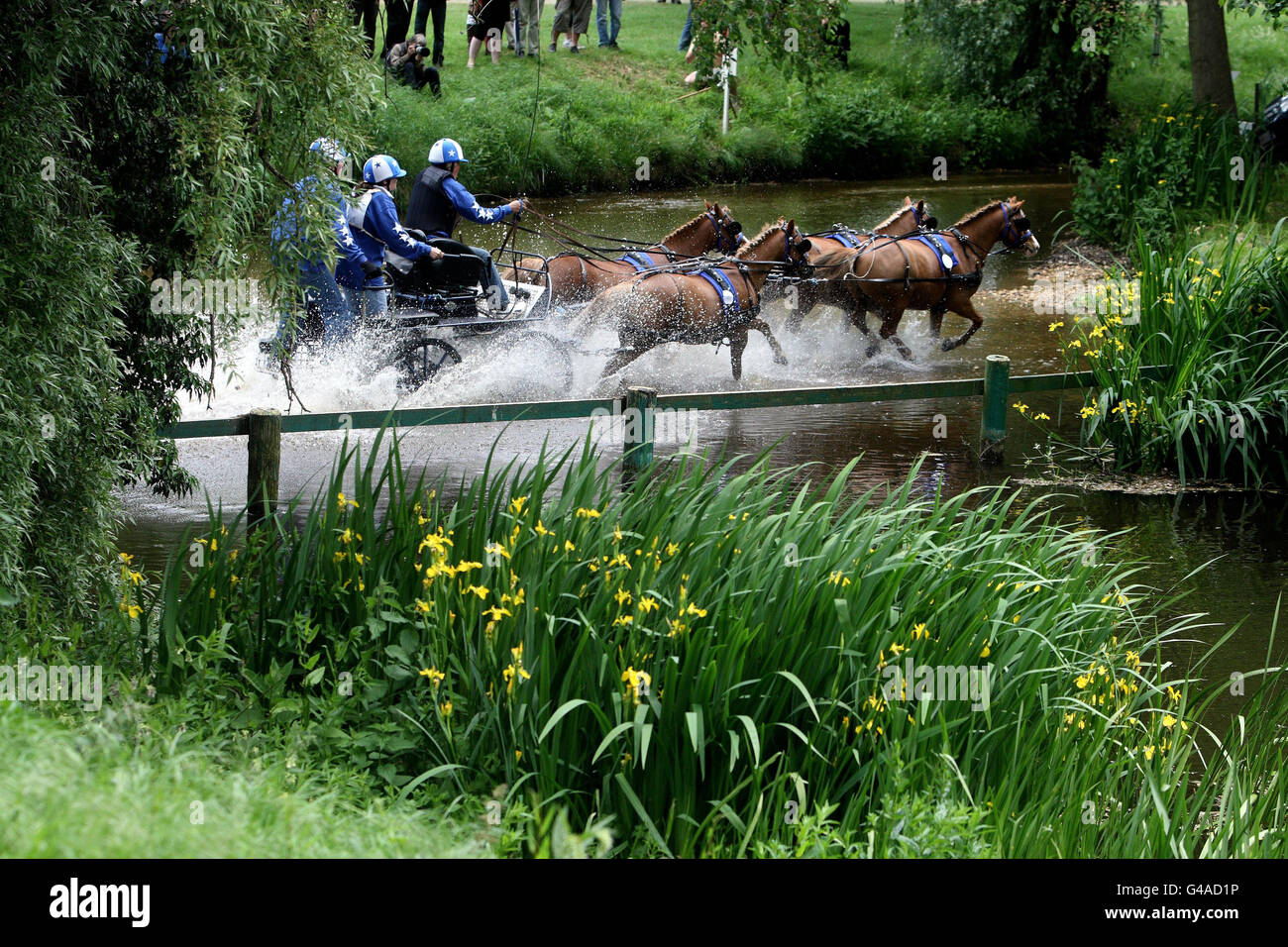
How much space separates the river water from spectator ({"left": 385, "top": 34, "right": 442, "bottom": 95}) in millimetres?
10108

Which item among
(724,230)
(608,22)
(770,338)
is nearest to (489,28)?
(608,22)

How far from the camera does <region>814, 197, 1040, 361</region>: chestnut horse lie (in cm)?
1267

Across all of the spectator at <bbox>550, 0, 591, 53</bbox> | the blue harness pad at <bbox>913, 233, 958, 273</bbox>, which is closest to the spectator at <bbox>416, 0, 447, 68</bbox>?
the spectator at <bbox>550, 0, 591, 53</bbox>

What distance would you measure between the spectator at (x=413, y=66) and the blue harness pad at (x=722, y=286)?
1249 centimetres

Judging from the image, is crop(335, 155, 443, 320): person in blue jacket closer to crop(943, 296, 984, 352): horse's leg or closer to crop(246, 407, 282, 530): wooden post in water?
crop(246, 407, 282, 530): wooden post in water

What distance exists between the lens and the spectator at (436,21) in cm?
2364

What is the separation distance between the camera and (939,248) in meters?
12.9

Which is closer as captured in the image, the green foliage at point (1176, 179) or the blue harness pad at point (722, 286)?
the blue harness pad at point (722, 286)

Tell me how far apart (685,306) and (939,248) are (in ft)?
9.77

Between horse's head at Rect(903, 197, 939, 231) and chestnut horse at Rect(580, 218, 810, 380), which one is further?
horse's head at Rect(903, 197, 939, 231)

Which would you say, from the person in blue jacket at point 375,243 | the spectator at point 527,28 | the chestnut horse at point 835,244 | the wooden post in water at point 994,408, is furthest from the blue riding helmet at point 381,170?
the spectator at point 527,28

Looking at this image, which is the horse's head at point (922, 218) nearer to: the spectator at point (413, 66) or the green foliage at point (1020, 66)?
the spectator at point (413, 66)

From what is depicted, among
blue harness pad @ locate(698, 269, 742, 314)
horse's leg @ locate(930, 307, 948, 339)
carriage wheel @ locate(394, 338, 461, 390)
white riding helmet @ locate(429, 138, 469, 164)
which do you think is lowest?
carriage wheel @ locate(394, 338, 461, 390)

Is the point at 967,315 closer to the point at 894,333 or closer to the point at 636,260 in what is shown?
the point at 894,333
